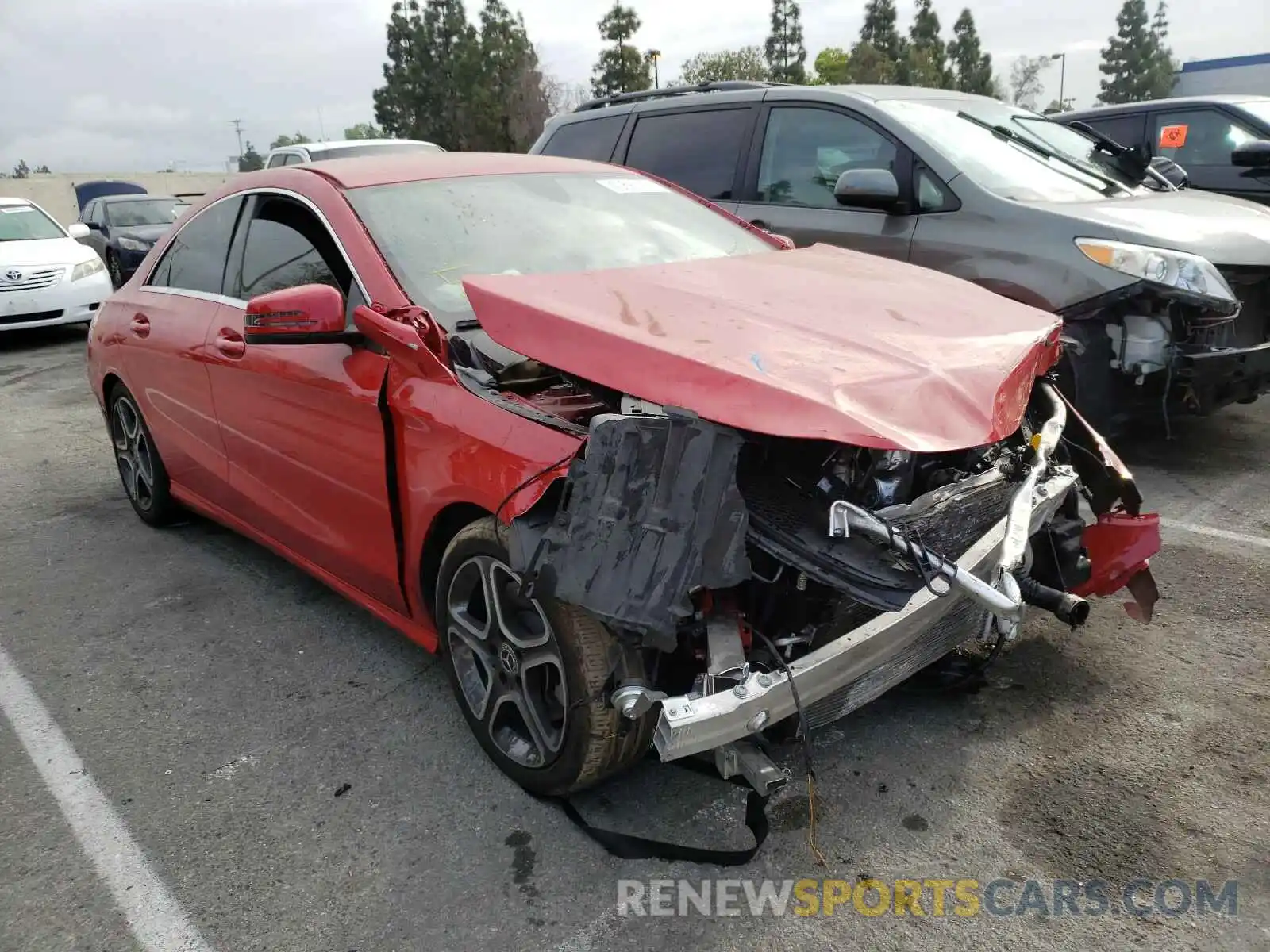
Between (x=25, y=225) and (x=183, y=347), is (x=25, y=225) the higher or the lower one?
the higher one

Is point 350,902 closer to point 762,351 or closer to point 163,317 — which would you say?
point 762,351

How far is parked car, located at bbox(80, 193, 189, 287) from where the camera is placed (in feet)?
49.9

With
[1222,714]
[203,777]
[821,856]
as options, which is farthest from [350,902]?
[1222,714]

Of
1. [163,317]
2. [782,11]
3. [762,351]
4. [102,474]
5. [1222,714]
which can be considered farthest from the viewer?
[782,11]

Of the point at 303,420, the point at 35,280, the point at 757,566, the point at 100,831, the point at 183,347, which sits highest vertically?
the point at 183,347

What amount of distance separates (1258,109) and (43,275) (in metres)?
12.7

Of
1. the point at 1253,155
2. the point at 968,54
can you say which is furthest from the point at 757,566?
the point at 968,54

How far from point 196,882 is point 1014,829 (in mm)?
2082

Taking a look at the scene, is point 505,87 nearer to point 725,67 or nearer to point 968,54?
point 725,67

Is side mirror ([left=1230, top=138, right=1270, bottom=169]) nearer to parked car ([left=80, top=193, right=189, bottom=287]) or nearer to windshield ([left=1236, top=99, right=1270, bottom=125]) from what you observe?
windshield ([left=1236, top=99, right=1270, bottom=125])

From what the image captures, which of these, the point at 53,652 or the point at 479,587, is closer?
the point at 479,587

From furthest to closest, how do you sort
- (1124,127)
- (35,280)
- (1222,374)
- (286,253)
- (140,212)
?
(140,212), (35,280), (1124,127), (1222,374), (286,253)

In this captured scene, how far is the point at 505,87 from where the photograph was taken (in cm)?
4941

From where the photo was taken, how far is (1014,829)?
2.41 m
